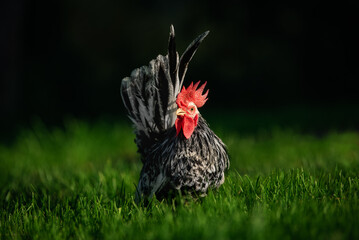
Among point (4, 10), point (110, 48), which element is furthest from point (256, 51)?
point (4, 10)

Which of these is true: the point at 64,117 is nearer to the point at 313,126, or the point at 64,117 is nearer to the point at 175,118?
the point at 313,126

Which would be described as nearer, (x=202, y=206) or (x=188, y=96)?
(x=202, y=206)

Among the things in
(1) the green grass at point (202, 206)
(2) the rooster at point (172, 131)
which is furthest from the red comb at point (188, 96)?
(1) the green grass at point (202, 206)

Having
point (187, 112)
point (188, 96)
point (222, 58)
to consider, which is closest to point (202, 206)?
point (187, 112)

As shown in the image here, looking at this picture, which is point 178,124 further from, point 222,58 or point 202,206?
point 222,58

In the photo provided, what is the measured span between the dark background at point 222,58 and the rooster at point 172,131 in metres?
6.28

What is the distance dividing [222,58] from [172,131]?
8088 mm

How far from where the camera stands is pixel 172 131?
10.0 ft

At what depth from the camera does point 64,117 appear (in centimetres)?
915

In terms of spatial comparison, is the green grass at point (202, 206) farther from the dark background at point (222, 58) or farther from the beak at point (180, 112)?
the dark background at point (222, 58)

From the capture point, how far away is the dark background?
985cm

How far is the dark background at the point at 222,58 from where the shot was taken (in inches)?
388

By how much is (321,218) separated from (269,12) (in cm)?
820

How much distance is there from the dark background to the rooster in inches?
247
